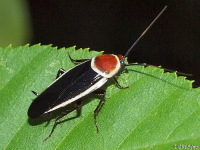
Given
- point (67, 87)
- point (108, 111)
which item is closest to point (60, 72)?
point (67, 87)

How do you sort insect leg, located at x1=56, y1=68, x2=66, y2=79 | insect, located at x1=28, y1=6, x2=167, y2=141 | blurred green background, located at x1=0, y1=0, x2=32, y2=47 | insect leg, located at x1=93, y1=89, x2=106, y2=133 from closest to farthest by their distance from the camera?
insect leg, located at x1=93, y1=89, x2=106, y2=133
insect, located at x1=28, y1=6, x2=167, y2=141
insect leg, located at x1=56, y1=68, x2=66, y2=79
blurred green background, located at x1=0, y1=0, x2=32, y2=47

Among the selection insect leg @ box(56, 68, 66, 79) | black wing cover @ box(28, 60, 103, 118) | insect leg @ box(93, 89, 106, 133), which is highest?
insect leg @ box(56, 68, 66, 79)

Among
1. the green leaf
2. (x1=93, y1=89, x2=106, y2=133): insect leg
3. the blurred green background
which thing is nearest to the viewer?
the green leaf

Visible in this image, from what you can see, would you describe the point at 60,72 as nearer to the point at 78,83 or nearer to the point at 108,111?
the point at 78,83

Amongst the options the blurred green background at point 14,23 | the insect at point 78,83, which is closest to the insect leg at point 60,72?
the insect at point 78,83

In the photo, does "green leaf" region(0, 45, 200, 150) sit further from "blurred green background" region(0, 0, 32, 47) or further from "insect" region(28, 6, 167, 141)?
"blurred green background" region(0, 0, 32, 47)

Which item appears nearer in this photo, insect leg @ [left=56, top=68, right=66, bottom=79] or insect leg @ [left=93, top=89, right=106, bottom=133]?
insect leg @ [left=93, top=89, right=106, bottom=133]

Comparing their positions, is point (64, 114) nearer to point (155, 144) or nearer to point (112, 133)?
point (112, 133)

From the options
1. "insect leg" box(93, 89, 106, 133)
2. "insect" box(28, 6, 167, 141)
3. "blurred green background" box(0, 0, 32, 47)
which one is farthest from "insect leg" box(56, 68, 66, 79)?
"blurred green background" box(0, 0, 32, 47)

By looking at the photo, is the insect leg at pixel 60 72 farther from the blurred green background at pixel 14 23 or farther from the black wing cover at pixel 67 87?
the blurred green background at pixel 14 23

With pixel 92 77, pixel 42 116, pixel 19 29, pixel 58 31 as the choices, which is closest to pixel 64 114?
pixel 42 116
